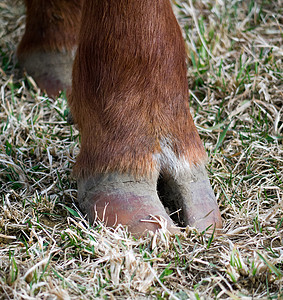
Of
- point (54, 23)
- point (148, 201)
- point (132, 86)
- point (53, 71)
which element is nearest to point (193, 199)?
point (148, 201)

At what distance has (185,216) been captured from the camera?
4.81 ft

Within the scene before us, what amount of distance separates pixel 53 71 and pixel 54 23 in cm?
23

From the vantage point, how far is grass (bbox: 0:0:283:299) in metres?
1.29

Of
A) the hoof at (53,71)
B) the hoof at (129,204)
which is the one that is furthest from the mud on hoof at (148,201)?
the hoof at (53,71)

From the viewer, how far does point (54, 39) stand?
2357 millimetres

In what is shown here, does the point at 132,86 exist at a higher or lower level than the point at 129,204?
higher

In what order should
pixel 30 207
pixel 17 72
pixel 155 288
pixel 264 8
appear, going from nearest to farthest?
pixel 155 288 → pixel 30 207 → pixel 17 72 → pixel 264 8

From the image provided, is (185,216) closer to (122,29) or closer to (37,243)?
(37,243)

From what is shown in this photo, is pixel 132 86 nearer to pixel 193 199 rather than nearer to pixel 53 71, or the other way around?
pixel 193 199

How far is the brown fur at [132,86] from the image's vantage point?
1.46 meters

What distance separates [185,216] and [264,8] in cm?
178

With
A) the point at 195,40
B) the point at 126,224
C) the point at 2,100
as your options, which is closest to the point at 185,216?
the point at 126,224

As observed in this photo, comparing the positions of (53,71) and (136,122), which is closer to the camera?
(136,122)

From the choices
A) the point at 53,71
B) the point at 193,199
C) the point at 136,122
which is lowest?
the point at 193,199
